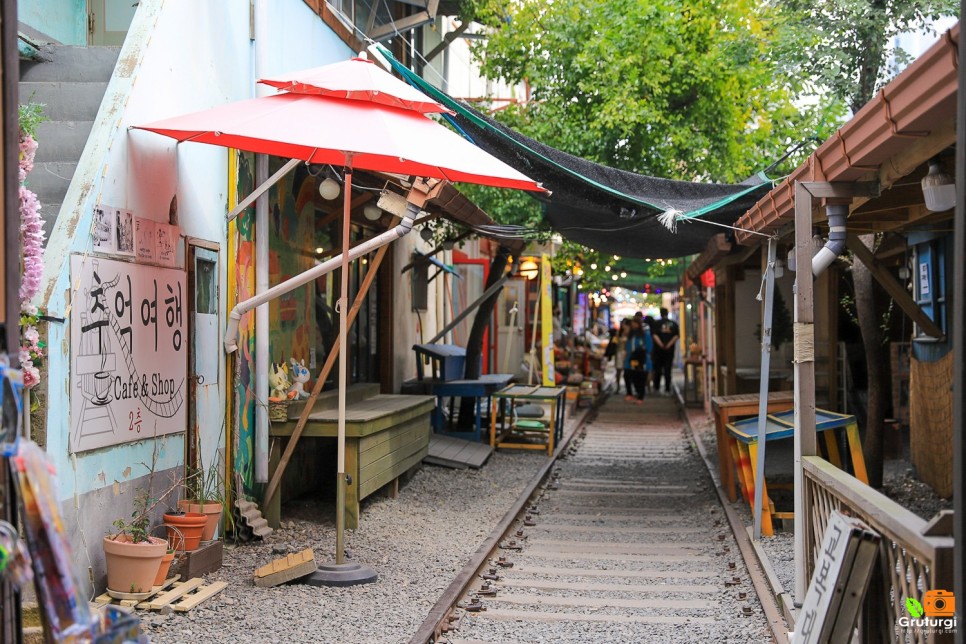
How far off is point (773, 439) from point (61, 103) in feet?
20.0

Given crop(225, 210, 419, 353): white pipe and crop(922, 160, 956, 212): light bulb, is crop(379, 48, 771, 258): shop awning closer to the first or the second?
crop(225, 210, 419, 353): white pipe

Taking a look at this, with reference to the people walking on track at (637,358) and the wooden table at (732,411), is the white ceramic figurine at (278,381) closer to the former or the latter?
the wooden table at (732,411)

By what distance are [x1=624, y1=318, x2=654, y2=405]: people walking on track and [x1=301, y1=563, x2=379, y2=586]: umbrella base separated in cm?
1624

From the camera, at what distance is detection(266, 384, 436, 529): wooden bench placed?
8.16 metres

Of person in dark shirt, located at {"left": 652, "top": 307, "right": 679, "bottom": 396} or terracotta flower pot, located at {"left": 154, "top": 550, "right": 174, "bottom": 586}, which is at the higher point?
person in dark shirt, located at {"left": 652, "top": 307, "right": 679, "bottom": 396}

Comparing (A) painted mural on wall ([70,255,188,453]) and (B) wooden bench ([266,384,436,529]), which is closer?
(A) painted mural on wall ([70,255,188,453])

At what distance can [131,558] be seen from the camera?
565 cm

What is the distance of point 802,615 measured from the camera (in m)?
4.55

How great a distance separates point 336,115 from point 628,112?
29.5 ft

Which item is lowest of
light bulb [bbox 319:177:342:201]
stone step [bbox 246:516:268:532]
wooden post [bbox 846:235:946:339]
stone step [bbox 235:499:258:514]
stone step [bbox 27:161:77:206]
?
stone step [bbox 246:516:268:532]

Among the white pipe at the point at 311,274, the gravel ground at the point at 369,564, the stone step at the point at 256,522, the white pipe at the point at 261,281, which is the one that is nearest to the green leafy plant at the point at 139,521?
the gravel ground at the point at 369,564

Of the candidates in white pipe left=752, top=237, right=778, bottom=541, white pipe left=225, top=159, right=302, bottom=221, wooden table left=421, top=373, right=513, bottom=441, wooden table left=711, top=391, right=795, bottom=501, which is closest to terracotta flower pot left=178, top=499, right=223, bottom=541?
white pipe left=225, top=159, right=302, bottom=221

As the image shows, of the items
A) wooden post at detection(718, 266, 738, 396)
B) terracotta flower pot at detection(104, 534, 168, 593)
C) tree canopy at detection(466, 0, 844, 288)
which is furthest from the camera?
tree canopy at detection(466, 0, 844, 288)

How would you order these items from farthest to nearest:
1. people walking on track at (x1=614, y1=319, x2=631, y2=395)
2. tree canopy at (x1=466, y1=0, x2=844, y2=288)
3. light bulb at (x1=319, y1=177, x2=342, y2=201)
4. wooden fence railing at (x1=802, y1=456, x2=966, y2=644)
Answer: people walking on track at (x1=614, y1=319, x2=631, y2=395), tree canopy at (x1=466, y1=0, x2=844, y2=288), light bulb at (x1=319, y1=177, x2=342, y2=201), wooden fence railing at (x1=802, y1=456, x2=966, y2=644)
